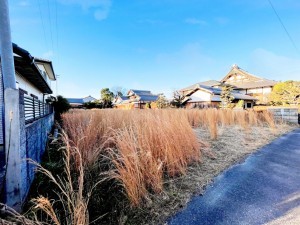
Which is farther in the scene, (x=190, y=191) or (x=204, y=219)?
(x=190, y=191)

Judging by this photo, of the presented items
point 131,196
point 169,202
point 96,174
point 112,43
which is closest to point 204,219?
point 169,202

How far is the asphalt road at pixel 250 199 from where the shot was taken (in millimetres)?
1407

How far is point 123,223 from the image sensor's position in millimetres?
1337

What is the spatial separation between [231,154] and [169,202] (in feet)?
6.64

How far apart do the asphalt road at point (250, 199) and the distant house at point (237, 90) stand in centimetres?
1447

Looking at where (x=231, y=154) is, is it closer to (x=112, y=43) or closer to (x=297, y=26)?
(x=297, y=26)

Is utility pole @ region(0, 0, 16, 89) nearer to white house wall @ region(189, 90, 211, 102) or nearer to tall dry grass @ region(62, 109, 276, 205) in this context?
tall dry grass @ region(62, 109, 276, 205)

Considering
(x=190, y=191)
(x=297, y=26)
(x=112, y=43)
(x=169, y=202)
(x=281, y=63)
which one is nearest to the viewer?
(x=169, y=202)

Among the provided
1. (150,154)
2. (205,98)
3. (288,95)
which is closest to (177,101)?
(205,98)

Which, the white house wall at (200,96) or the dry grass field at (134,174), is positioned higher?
the white house wall at (200,96)

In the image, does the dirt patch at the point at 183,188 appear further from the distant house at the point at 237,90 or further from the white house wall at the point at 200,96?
the white house wall at the point at 200,96

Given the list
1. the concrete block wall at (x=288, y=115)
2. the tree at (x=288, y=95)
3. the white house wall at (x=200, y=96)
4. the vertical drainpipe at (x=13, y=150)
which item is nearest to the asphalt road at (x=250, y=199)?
the vertical drainpipe at (x=13, y=150)

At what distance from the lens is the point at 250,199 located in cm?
169

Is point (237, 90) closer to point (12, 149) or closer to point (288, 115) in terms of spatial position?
point (288, 115)
